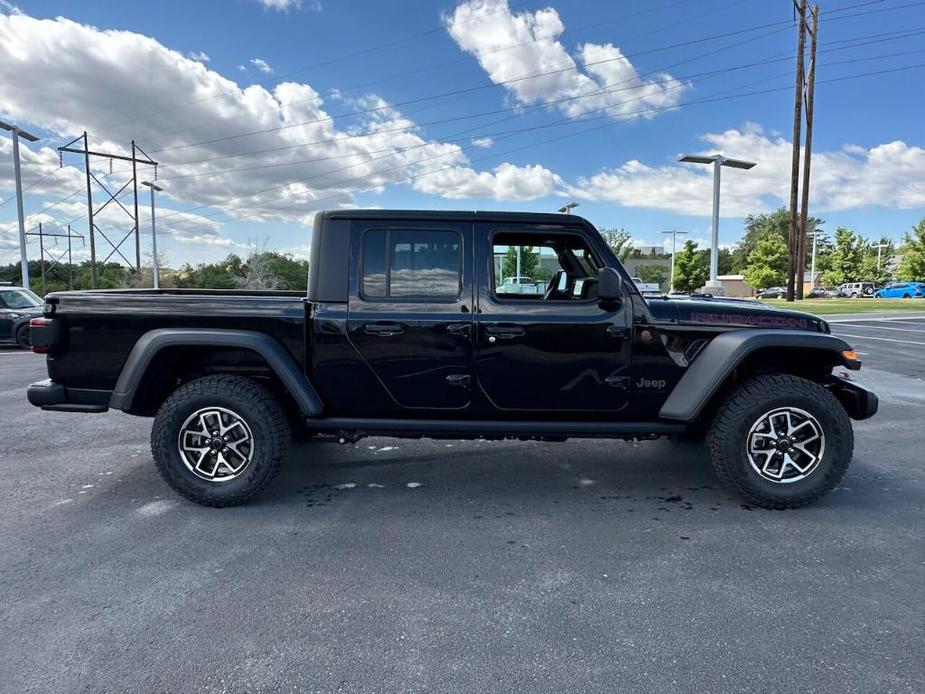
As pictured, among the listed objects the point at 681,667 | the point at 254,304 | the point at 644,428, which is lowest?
the point at 681,667

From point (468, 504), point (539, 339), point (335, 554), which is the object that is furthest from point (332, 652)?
point (539, 339)

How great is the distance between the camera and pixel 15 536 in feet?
10.1

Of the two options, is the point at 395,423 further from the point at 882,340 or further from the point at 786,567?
the point at 882,340

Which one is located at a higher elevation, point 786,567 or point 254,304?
point 254,304

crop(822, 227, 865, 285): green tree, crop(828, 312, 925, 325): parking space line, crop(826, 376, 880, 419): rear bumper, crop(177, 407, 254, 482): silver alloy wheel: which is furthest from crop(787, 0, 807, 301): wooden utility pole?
crop(822, 227, 865, 285): green tree

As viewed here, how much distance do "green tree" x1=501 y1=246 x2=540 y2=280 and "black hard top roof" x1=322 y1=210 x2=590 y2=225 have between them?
264 millimetres

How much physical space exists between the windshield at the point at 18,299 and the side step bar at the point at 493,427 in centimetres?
1206

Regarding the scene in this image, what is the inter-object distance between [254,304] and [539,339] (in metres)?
1.84

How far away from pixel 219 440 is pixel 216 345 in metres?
0.62

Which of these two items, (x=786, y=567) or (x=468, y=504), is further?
(x=468, y=504)

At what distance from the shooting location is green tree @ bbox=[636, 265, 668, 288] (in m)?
63.4

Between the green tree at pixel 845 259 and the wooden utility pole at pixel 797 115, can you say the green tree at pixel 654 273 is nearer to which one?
the green tree at pixel 845 259

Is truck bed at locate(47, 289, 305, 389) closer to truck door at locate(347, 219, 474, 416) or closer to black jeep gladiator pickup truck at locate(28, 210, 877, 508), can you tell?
black jeep gladiator pickup truck at locate(28, 210, 877, 508)

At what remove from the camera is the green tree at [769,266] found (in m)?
53.4
